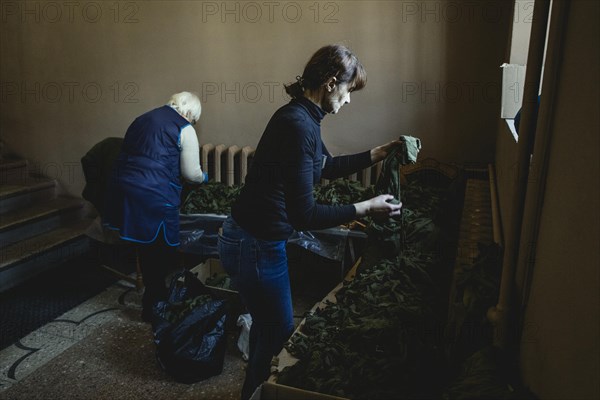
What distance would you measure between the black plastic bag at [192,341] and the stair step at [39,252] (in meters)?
2.01

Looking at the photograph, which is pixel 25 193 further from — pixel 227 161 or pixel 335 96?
pixel 335 96

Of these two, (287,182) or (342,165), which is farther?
(342,165)

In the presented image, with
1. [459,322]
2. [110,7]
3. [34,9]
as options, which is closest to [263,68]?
[110,7]

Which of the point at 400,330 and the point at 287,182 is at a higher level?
the point at 287,182

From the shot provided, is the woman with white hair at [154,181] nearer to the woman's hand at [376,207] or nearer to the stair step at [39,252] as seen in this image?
the stair step at [39,252]

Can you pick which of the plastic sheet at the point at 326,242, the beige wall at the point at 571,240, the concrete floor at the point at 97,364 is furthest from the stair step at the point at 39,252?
the beige wall at the point at 571,240

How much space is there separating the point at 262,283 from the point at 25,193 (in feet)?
13.7

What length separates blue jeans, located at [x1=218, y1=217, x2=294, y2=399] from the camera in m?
Result: 2.07

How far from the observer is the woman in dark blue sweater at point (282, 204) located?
73.9 inches

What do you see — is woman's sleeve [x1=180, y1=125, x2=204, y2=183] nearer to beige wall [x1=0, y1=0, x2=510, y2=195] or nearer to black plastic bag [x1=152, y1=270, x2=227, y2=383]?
black plastic bag [x1=152, y1=270, x2=227, y2=383]

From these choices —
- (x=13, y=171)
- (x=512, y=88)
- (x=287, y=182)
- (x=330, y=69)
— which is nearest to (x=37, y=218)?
(x=13, y=171)

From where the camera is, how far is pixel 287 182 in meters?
1.87

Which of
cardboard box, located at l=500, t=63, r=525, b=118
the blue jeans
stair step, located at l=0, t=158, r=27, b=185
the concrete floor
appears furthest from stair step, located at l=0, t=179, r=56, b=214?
cardboard box, located at l=500, t=63, r=525, b=118

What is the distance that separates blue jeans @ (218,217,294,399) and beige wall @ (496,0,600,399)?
3.46ft
